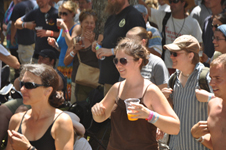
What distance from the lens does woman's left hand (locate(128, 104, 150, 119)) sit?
246 cm

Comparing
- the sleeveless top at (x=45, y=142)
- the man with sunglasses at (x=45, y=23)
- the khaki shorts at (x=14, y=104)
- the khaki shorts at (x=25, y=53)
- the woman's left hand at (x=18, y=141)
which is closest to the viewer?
the woman's left hand at (x=18, y=141)

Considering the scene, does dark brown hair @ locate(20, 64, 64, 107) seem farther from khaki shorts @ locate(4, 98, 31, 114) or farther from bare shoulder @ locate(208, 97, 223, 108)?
bare shoulder @ locate(208, 97, 223, 108)

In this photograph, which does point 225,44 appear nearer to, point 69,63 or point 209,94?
point 209,94

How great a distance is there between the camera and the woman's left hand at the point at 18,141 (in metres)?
2.83

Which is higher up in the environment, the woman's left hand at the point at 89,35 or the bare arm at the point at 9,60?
the woman's left hand at the point at 89,35

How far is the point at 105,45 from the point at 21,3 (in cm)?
402

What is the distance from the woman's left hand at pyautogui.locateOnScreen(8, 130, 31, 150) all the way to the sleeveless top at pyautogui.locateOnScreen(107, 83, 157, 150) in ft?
2.41

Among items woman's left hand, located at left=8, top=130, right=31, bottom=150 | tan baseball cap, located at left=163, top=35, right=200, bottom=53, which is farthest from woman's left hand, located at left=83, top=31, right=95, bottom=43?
woman's left hand, located at left=8, top=130, right=31, bottom=150

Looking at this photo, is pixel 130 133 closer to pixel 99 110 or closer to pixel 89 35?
pixel 99 110

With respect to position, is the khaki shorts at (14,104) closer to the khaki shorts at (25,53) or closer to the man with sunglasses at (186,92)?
the man with sunglasses at (186,92)

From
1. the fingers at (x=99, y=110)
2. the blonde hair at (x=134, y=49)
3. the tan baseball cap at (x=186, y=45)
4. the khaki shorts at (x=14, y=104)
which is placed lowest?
the khaki shorts at (x=14, y=104)

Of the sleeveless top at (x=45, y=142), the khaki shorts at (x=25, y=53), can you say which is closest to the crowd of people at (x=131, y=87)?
the sleeveless top at (x=45, y=142)

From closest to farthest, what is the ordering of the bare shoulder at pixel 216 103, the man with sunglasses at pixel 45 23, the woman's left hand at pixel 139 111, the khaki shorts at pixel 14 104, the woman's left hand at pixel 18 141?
1. the woman's left hand at pixel 139 111
2. the bare shoulder at pixel 216 103
3. the woman's left hand at pixel 18 141
4. the khaki shorts at pixel 14 104
5. the man with sunglasses at pixel 45 23

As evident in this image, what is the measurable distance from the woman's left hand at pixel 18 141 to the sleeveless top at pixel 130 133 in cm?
74
